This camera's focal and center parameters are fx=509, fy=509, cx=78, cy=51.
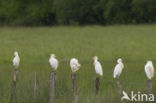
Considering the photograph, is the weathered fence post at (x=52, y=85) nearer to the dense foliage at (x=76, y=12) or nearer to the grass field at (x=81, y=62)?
the grass field at (x=81, y=62)

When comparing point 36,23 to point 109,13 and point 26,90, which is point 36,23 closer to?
point 109,13

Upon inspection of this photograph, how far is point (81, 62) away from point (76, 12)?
82.9 feet

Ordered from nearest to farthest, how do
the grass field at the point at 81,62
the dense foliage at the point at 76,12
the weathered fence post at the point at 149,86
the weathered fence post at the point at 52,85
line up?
1. the weathered fence post at the point at 149,86
2. the weathered fence post at the point at 52,85
3. the grass field at the point at 81,62
4. the dense foliage at the point at 76,12

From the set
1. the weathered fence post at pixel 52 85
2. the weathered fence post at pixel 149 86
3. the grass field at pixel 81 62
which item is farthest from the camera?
the grass field at pixel 81 62

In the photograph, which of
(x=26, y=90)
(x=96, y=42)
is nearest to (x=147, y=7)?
(x=96, y=42)

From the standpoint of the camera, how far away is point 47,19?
43188mm

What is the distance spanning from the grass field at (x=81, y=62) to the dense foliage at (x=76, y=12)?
34.5 feet

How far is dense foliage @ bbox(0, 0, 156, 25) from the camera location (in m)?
37.2

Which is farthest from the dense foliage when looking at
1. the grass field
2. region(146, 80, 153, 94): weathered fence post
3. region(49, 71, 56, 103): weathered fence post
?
region(146, 80, 153, 94): weathered fence post

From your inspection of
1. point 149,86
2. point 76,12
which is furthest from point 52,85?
point 76,12

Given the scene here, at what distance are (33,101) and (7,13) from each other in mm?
35565

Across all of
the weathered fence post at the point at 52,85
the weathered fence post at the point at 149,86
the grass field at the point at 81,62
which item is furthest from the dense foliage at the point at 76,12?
the weathered fence post at the point at 149,86

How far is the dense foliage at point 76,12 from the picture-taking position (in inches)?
1463

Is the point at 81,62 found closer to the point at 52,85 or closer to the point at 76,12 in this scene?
the point at 52,85
